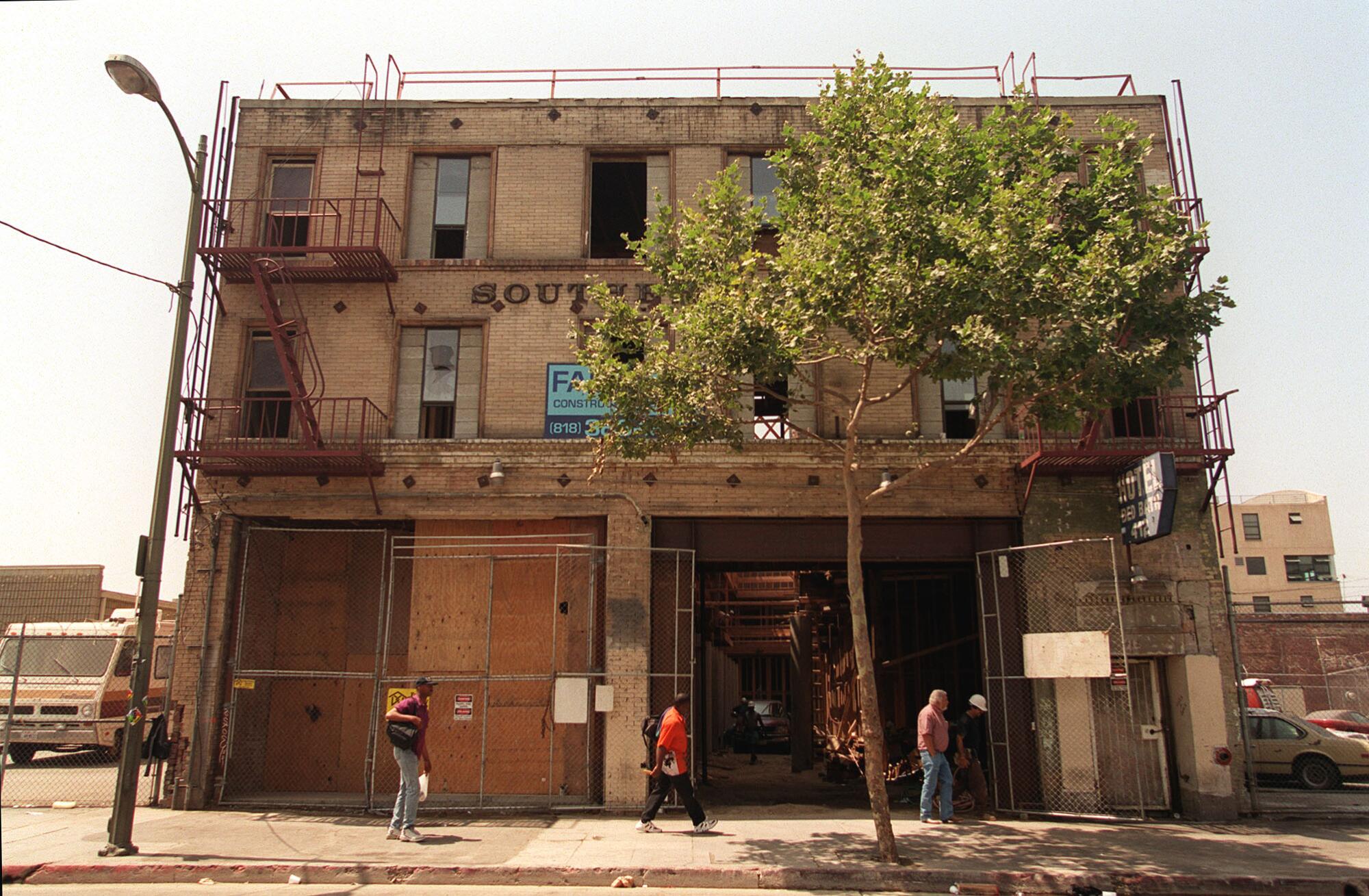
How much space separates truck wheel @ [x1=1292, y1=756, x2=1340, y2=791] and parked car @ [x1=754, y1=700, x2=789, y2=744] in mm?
11222

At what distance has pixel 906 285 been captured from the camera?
10.4 meters

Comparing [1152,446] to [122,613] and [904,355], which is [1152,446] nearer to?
[904,355]

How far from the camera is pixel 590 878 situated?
10023 mm

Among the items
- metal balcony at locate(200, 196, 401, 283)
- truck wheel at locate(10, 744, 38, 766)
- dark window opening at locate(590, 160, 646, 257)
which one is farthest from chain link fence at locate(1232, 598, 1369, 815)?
truck wheel at locate(10, 744, 38, 766)

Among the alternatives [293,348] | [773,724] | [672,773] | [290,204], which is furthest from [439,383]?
[773,724]

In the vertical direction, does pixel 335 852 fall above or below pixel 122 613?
below

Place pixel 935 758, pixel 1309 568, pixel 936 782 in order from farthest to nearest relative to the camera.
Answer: pixel 1309 568 → pixel 936 782 → pixel 935 758

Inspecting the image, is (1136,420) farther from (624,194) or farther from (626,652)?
(624,194)

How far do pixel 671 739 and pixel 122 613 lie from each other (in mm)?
14809

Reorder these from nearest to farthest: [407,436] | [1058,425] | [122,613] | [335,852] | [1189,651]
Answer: [335,852] < [1058,425] < [1189,651] < [407,436] < [122,613]

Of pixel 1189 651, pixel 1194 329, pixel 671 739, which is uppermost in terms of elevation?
pixel 1194 329

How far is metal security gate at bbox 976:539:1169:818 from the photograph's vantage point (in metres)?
13.6

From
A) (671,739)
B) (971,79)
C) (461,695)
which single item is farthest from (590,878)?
(971,79)

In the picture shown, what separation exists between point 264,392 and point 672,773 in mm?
8791
